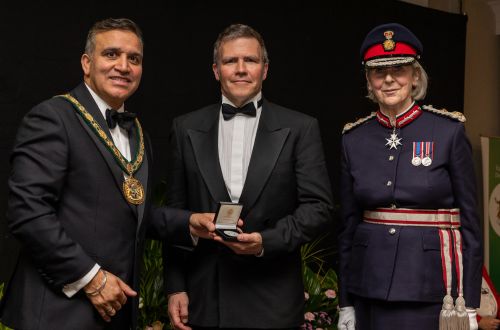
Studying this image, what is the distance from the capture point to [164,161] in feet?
16.0

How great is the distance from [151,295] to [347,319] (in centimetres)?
132

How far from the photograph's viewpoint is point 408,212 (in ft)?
8.84

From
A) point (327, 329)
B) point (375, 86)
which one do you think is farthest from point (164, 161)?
point (375, 86)

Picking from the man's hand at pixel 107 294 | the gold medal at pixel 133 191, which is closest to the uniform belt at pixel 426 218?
the gold medal at pixel 133 191

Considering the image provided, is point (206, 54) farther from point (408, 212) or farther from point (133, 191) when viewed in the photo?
point (133, 191)

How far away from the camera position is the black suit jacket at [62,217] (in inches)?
86.0

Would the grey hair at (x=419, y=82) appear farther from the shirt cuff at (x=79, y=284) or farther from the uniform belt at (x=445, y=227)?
the shirt cuff at (x=79, y=284)

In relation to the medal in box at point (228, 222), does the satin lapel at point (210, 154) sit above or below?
above

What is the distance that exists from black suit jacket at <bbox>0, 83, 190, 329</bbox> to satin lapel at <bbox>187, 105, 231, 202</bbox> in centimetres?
32

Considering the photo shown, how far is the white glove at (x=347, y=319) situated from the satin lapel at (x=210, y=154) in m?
0.62

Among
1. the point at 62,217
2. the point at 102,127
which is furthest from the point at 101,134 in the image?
the point at 62,217

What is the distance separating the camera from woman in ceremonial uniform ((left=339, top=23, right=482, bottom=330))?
2648 millimetres

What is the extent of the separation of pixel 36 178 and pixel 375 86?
1.25 meters

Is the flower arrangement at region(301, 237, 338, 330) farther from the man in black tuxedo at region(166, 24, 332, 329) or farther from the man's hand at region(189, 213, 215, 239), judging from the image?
the man's hand at region(189, 213, 215, 239)
